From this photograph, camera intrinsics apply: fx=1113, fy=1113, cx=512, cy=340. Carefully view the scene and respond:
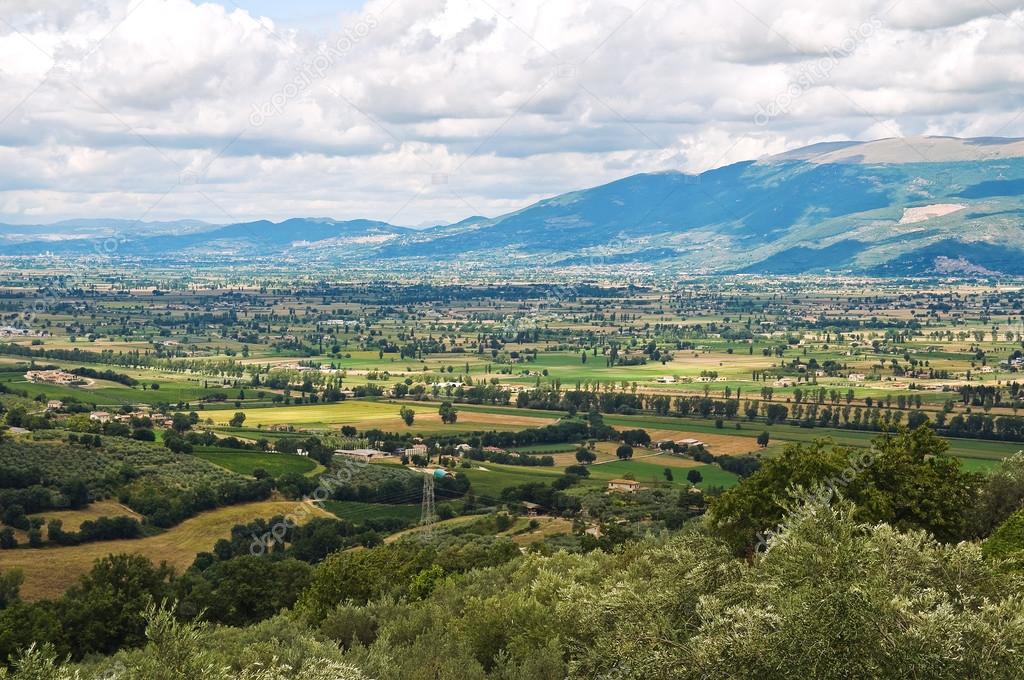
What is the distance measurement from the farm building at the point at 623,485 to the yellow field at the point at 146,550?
19.9 meters

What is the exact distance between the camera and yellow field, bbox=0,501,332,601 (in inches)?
2213

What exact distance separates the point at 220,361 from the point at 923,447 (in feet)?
409

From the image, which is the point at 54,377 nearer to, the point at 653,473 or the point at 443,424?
the point at 443,424

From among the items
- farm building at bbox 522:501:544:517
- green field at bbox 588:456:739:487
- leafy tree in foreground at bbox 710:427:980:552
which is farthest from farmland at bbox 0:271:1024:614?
leafy tree in foreground at bbox 710:427:980:552

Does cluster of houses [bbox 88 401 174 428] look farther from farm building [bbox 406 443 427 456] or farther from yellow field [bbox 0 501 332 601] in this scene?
yellow field [bbox 0 501 332 601]

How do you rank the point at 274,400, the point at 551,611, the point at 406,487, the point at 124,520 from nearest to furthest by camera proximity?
the point at 551,611
the point at 124,520
the point at 406,487
the point at 274,400

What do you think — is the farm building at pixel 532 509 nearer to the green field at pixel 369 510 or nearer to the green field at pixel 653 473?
the green field at pixel 369 510

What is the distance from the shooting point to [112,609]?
1684 inches

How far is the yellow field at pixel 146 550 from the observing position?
184 feet

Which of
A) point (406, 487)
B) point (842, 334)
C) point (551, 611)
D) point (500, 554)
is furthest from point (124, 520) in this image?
point (842, 334)

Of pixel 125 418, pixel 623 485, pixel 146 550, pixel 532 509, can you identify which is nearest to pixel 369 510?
pixel 532 509

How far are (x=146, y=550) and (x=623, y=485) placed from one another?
32.7 meters

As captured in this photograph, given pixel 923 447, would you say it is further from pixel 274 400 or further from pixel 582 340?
pixel 582 340

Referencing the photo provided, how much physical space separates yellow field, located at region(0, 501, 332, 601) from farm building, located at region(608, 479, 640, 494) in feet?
65.3
